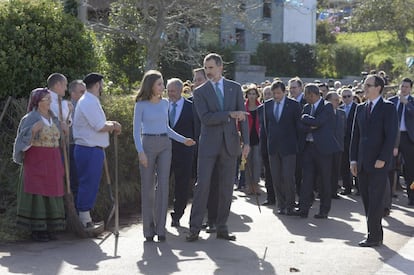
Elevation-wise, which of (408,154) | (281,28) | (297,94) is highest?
(281,28)

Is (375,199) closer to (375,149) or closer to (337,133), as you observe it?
(375,149)

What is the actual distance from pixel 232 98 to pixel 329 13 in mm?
48908

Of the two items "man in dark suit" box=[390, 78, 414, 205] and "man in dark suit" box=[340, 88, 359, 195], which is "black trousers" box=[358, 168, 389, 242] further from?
"man in dark suit" box=[340, 88, 359, 195]

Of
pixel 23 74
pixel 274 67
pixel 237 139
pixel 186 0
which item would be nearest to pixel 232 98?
pixel 237 139

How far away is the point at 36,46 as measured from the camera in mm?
10898

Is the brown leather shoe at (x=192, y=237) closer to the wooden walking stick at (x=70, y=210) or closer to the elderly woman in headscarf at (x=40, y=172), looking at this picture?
the wooden walking stick at (x=70, y=210)

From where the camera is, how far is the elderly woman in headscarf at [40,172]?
8719 millimetres

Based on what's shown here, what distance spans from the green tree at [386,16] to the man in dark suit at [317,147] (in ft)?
103

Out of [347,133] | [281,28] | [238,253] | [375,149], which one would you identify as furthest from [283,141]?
[281,28]

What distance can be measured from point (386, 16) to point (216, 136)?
124 feet

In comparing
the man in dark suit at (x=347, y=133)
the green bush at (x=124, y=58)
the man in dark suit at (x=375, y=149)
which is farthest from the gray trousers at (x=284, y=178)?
the green bush at (x=124, y=58)

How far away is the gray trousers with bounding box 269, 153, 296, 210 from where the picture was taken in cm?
1124

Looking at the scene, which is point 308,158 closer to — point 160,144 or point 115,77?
point 160,144

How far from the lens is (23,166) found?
883cm
